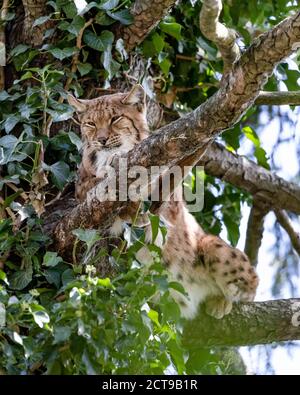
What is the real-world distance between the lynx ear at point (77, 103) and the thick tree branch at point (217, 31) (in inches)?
57.7

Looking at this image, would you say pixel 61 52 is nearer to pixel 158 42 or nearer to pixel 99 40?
pixel 99 40

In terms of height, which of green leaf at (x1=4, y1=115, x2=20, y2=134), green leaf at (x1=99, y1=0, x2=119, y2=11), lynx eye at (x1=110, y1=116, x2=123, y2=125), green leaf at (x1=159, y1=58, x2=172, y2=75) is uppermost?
green leaf at (x1=99, y1=0, x2=119, y2=11)

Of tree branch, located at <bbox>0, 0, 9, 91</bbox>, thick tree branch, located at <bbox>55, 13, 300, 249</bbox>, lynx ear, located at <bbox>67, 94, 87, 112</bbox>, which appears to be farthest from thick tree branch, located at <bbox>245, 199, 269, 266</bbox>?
thick tree branch, located at <bbox>55, 13, 300, 249</bbox>

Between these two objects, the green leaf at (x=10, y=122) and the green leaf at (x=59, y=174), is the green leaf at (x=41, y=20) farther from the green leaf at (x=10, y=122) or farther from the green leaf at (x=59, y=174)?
the green leaf at (x=59, y=174)

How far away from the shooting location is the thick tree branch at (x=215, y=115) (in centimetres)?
507

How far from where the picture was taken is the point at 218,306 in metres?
7.07

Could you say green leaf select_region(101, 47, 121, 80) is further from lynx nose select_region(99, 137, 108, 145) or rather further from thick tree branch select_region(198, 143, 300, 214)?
thick tree branch select_region(198, 143, 300, 214)

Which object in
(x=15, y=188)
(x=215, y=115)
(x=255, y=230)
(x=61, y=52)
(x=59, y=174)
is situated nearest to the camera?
(x=215, y=115)

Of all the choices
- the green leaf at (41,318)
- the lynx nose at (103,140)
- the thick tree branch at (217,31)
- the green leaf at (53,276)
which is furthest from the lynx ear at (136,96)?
the green leaf at (41,318)

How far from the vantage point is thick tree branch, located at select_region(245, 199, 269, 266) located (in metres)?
8.44

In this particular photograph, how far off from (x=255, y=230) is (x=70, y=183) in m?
Answer: 2.23

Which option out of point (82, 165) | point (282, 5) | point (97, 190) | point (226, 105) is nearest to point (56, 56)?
point (82, 165)

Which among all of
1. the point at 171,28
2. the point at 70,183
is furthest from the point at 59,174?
the point at 171,28
